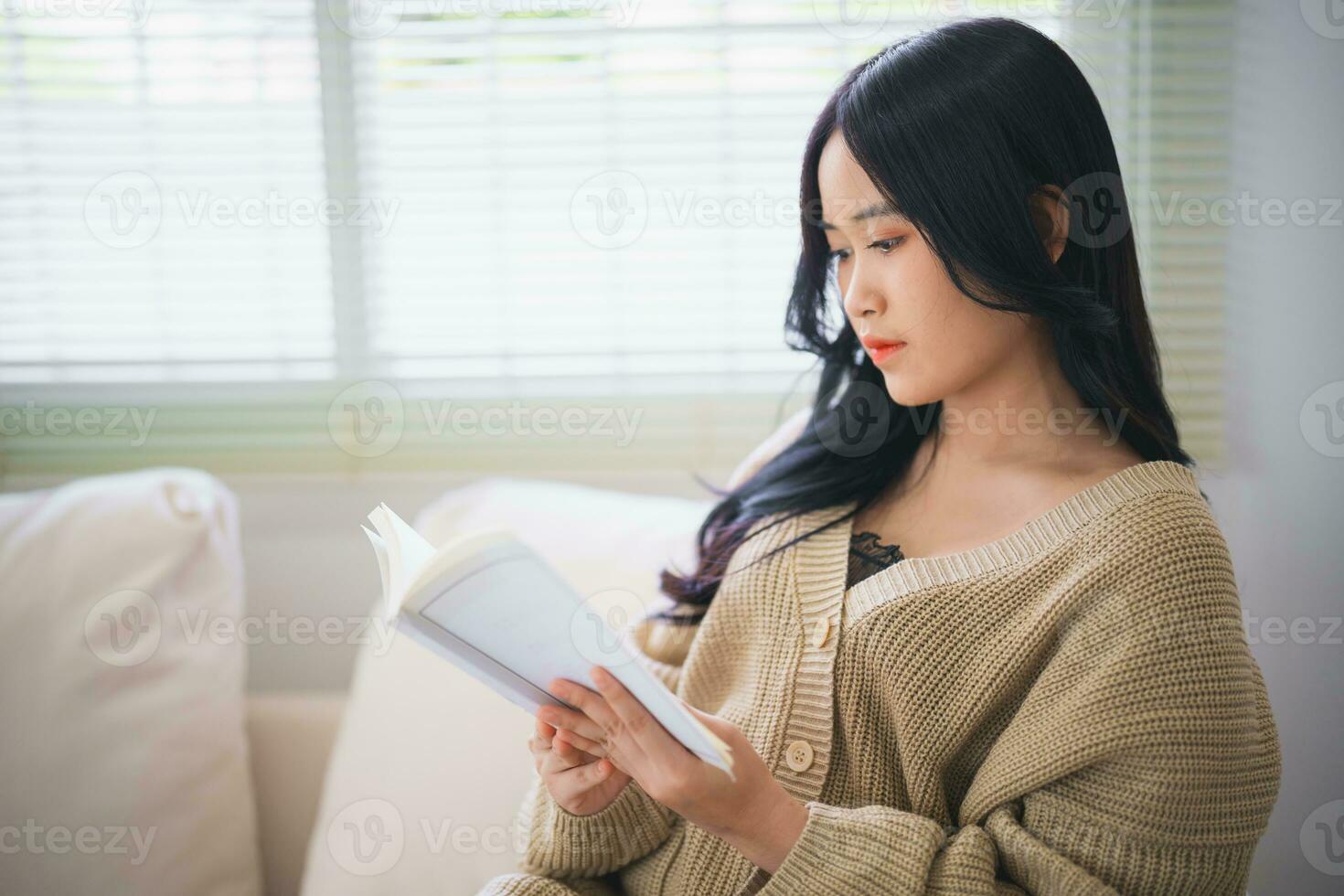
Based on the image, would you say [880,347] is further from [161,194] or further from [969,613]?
[161,194]

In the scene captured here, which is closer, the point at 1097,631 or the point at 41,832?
the point at 1097,631

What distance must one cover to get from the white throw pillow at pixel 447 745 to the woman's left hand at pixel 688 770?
0.31 metres

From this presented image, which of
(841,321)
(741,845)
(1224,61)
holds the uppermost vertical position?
(1224,61)

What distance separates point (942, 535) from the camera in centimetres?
106

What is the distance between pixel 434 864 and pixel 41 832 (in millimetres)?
493

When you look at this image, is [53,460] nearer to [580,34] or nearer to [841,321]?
[580,34]

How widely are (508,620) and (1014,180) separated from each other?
599 millimetres

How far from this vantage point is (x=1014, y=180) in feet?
3.04

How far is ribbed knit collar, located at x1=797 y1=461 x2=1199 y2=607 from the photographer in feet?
3.13

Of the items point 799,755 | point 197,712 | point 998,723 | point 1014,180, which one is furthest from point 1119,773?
point 197,712

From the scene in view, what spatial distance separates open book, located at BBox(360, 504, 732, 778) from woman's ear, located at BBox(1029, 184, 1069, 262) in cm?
56

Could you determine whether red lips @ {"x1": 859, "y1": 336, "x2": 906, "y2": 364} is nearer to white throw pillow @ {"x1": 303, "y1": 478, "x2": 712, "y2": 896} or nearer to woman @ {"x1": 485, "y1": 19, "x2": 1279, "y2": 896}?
woman @ {"x1": 485, "y1": 19, "x2": 1279, "y2": 896}

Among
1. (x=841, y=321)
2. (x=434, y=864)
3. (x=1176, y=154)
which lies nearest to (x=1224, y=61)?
(x=1176, y=154)

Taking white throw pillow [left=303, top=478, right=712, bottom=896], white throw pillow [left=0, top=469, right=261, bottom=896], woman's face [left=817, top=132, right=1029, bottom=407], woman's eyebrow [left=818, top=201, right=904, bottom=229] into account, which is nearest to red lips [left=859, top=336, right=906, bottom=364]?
woman's face [left=817, top=132, right=1029, bottom=407]
